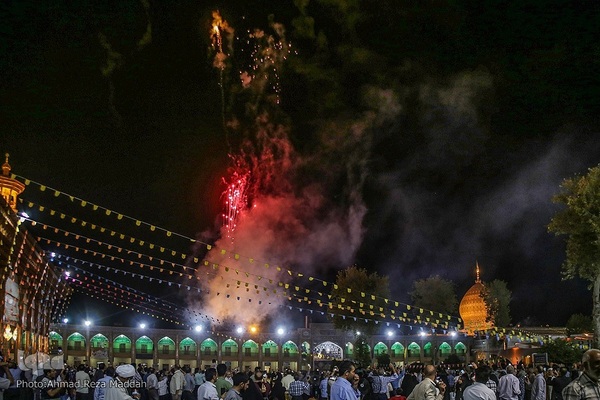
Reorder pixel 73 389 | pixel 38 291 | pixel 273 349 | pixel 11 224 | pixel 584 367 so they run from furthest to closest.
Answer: pixel 273 349 < pixel 38 291 < pixel 11 224 < pixel 73 389 < pixel 584 367

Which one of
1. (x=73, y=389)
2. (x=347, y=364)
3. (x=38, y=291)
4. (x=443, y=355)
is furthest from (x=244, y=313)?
(x=347, y=364)

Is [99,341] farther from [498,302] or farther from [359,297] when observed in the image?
[498,302]

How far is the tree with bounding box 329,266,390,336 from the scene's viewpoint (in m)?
58.2

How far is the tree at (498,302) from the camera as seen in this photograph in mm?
64062

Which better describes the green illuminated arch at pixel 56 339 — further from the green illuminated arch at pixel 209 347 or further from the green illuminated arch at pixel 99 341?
the green illuminated arch at pixel 209 347

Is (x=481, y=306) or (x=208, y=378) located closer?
(x=208, y=378)

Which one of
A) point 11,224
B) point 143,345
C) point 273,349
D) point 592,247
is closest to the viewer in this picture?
point 11,224

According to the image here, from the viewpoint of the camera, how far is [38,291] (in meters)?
34.4

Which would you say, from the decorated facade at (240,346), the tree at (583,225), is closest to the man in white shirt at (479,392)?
the tree at (583,225)

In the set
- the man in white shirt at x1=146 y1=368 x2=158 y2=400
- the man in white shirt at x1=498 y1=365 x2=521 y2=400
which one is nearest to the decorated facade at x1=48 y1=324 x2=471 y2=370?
the man in white shirt at x1=146 y1=368 x2=158 y2=400

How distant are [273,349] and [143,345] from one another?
13613 mm

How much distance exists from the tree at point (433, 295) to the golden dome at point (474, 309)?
348 cm

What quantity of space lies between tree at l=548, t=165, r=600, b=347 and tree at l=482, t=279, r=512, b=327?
34.4m

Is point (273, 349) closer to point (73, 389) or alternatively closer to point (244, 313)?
point (244, 313)
